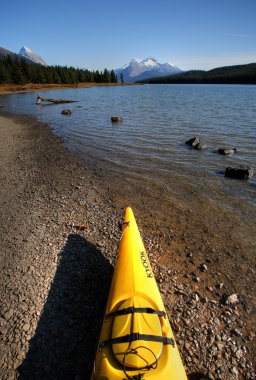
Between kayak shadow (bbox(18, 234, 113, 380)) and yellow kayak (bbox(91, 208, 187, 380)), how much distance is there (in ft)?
3.28

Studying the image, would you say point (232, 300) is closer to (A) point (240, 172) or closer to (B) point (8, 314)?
(B) point (8, 314)

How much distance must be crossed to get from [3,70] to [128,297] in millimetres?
115792

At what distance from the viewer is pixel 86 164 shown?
1664 centimetres

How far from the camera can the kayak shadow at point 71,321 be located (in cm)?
477

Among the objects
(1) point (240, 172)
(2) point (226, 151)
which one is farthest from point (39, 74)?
(1) point (240, 172)

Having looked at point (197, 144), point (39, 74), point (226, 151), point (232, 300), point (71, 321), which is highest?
point (39, 74)

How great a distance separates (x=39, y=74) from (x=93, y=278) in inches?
5277

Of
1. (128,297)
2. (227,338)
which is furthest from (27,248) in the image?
(227,338)

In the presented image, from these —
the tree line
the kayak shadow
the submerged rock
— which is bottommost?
the kayak shadow

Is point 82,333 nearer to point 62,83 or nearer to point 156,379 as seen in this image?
point 156,379

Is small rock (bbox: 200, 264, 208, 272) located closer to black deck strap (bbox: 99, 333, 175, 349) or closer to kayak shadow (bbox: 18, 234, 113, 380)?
kayak shadow (bbox: 18, 234, 113, 380)

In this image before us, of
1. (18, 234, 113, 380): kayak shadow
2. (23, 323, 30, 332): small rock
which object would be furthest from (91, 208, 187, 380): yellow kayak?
(23, 323, 30, 332): small rock

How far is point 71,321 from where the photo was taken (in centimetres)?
562

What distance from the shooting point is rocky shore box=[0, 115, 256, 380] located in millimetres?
5020
